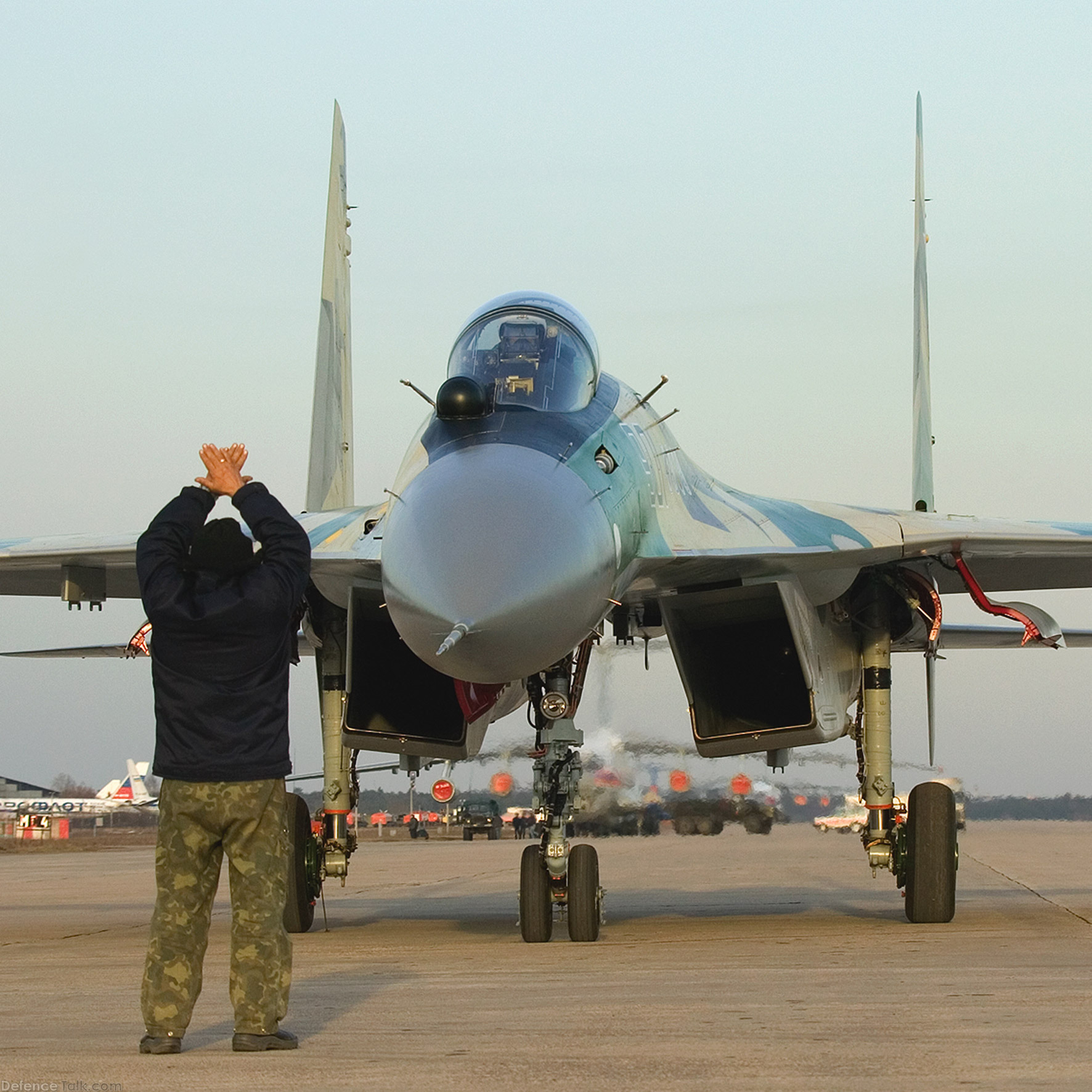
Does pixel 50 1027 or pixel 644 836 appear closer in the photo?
pixel 50 1027

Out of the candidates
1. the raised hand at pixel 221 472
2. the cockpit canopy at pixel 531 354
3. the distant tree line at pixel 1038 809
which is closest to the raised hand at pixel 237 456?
the raised hand at pixel 221 472

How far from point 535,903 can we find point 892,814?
2705mm

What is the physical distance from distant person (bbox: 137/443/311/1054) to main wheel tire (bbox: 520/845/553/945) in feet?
14.0

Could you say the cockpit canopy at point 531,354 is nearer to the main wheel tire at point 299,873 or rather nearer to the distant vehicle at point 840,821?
the main wheel tire at point 299,873

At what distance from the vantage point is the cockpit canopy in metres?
8.88

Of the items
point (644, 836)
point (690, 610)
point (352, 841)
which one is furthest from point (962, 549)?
point (644, 836)

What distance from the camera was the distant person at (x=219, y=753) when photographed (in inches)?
185

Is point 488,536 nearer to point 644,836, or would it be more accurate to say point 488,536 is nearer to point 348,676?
point 348,676

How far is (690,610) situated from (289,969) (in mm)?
5627

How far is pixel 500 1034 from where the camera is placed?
15.7 feet

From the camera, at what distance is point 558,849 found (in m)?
9.03

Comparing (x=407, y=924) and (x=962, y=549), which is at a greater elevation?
(x=962, y=549)

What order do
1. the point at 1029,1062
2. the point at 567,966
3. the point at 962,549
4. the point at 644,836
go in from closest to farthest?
the point at 1029,1062 < the point at 567,966 < the point at 962,549 < the point at 644,836

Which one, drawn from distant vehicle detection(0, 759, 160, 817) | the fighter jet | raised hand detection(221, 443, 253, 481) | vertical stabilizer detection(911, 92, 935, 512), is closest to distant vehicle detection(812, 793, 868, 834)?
distant vehicle detection(0, 759, 160, 817)
